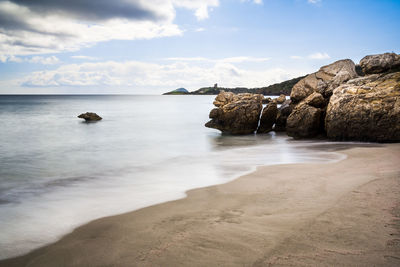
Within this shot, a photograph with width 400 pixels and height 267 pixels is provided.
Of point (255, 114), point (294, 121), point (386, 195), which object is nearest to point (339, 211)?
point (386, 195)

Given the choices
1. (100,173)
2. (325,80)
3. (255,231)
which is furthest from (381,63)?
(100,173)

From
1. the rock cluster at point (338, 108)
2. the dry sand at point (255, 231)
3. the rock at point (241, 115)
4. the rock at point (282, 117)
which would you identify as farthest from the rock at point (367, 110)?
the dry sand at point (255, 231)

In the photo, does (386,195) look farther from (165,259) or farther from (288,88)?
(288,88)

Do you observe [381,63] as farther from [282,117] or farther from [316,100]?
[282,117]

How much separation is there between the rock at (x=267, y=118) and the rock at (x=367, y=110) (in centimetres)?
494

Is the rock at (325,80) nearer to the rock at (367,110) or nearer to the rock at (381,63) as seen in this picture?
the rock at (381,63)

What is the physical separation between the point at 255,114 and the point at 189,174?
10098 millimetres

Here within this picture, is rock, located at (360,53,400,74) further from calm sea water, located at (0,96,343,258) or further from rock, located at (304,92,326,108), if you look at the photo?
calm sea water, located at (0,96,343,258)

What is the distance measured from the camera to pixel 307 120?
1416 centimetres

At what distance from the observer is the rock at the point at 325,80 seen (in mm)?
14811

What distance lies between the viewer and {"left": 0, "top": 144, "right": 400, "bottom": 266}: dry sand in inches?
119

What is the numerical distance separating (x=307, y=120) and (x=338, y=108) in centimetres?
217

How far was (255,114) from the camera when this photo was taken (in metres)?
17.3

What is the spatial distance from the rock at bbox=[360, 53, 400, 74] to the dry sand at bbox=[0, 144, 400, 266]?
10.2 m
